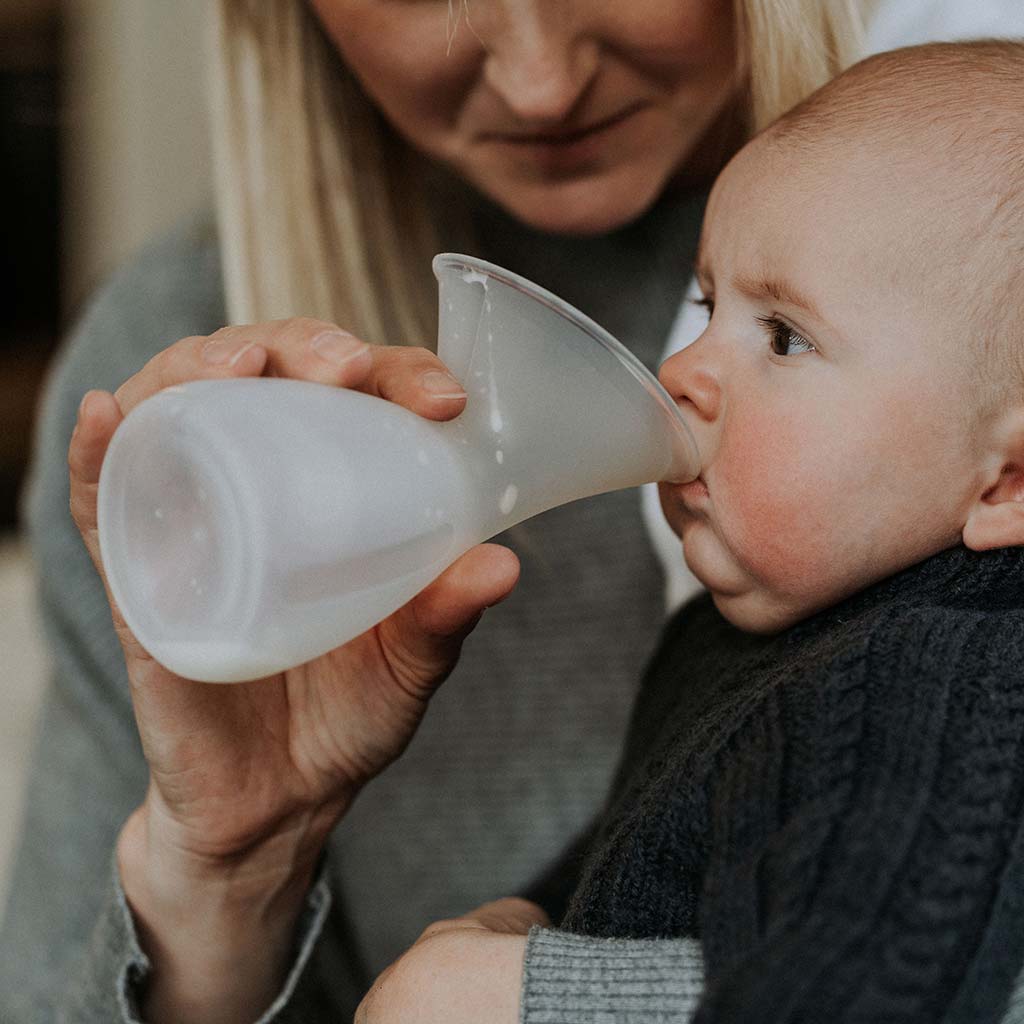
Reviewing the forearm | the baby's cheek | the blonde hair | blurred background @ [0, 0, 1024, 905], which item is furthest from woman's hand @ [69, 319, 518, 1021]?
blurred background @ [0, 0, 1024, 905]

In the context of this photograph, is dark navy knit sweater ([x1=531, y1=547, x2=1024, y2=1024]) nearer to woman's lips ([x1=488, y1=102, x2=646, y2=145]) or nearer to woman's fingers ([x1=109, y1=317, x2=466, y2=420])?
woman's fingers ([x1=109, y1=317, x2=466, y2=420])

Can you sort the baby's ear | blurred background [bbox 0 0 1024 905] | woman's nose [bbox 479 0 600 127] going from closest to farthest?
the baby's ear → woman's nose [bbox 479 0 600 127] → blurred background [bbox 0 0 1024 905]

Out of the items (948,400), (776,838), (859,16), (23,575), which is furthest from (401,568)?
(23,575)

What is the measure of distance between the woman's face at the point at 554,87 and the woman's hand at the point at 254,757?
30 centimetres

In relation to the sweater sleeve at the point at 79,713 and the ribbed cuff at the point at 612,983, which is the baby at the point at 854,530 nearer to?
the ribbed cuff at the point at 612,983

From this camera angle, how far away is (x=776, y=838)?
1.82 feet

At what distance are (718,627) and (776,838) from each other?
1.01ft

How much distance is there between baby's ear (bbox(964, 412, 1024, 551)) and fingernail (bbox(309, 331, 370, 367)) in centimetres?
34

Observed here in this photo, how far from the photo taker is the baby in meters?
0.54

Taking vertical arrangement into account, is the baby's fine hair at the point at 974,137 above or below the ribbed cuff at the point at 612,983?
above

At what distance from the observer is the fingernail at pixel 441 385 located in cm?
59

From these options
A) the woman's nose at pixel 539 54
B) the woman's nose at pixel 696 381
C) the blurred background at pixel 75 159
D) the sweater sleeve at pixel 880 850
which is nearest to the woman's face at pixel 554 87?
the woman's nose at pixel 539 54

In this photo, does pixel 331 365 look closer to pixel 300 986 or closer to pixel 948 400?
pixel 948 400

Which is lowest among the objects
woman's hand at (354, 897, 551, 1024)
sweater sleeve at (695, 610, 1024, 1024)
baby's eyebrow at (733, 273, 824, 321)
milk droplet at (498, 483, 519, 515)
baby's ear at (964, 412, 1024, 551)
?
woman's hand at (354, 897, 551, 1024)
